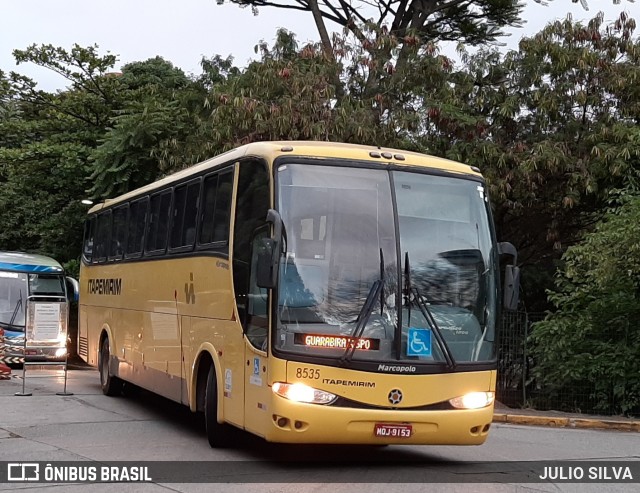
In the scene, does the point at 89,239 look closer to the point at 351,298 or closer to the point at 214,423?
the point at 214,423

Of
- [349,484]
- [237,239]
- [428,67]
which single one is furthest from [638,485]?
[428,67]

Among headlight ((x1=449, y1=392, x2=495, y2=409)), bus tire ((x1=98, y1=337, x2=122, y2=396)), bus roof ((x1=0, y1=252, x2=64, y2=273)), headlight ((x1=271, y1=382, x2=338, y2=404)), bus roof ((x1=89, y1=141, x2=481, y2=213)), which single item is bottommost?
bus tire ((x1=98, y1=337, x2=122, y2=396))

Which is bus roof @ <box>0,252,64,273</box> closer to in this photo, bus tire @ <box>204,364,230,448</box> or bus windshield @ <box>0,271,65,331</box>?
bus windshield @ <box>0,271,65,331</box>

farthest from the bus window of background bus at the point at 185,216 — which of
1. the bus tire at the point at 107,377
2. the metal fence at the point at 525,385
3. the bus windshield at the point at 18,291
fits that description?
the bus windshield at the point at 18,291

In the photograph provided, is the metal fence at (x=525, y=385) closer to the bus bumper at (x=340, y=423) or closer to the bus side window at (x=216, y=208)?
the bus side window at (x=216, y=208)

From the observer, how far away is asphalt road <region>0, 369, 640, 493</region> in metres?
8.73

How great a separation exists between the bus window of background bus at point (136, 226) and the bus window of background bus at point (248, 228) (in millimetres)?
4744

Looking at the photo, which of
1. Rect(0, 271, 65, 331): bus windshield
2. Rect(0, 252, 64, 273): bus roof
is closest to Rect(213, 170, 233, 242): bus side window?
Rect(0, 271, 65, 331): bus windshield

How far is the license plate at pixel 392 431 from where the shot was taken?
8906 millimetres

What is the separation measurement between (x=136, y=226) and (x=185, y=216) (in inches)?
119

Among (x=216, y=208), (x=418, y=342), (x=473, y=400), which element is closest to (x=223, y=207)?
(x=216, y=208)

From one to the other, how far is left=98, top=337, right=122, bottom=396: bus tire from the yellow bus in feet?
20.6

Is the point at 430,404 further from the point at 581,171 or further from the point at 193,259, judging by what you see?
the point at 581,171

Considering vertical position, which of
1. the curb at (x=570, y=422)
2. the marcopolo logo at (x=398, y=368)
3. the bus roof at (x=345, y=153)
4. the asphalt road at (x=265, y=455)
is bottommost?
the curb at (x=570, y=422)
